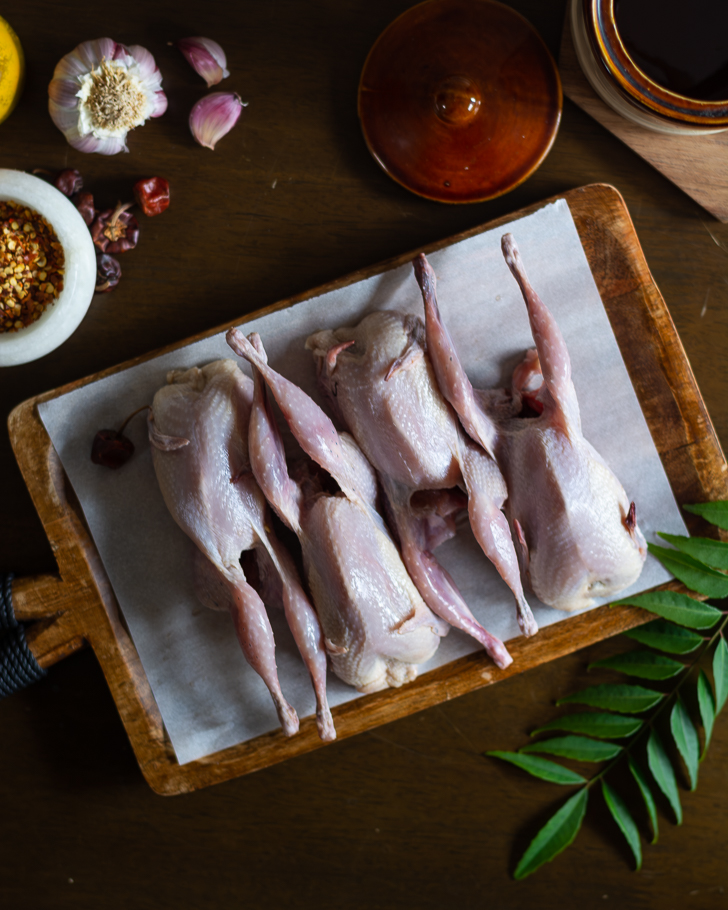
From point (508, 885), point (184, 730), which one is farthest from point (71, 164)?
point (508, 885)

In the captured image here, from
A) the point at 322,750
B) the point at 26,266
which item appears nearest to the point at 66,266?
the point at 26,266

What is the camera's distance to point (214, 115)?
58.1 inches

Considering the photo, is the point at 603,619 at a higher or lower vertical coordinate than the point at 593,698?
higher

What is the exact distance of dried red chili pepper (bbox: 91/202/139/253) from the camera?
4.89 ft

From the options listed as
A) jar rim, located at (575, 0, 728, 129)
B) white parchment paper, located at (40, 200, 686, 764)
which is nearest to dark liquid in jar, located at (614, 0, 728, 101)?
jar rim, located at (575, 0, 728, 129)

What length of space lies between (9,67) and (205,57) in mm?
444

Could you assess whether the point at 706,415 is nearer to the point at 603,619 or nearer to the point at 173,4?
the point at 603,619

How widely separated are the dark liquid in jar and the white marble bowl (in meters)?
1.24

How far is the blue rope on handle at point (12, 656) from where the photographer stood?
147 cm

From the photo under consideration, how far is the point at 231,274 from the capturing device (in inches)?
60.4

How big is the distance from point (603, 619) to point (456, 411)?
2.17 ft

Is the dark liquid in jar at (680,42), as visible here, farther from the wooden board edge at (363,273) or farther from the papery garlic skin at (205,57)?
the papery garlic skin at (205,57)

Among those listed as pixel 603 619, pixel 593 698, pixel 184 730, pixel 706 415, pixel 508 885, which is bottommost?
pixel 508 885

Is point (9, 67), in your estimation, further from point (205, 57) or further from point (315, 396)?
point (315, 396)
